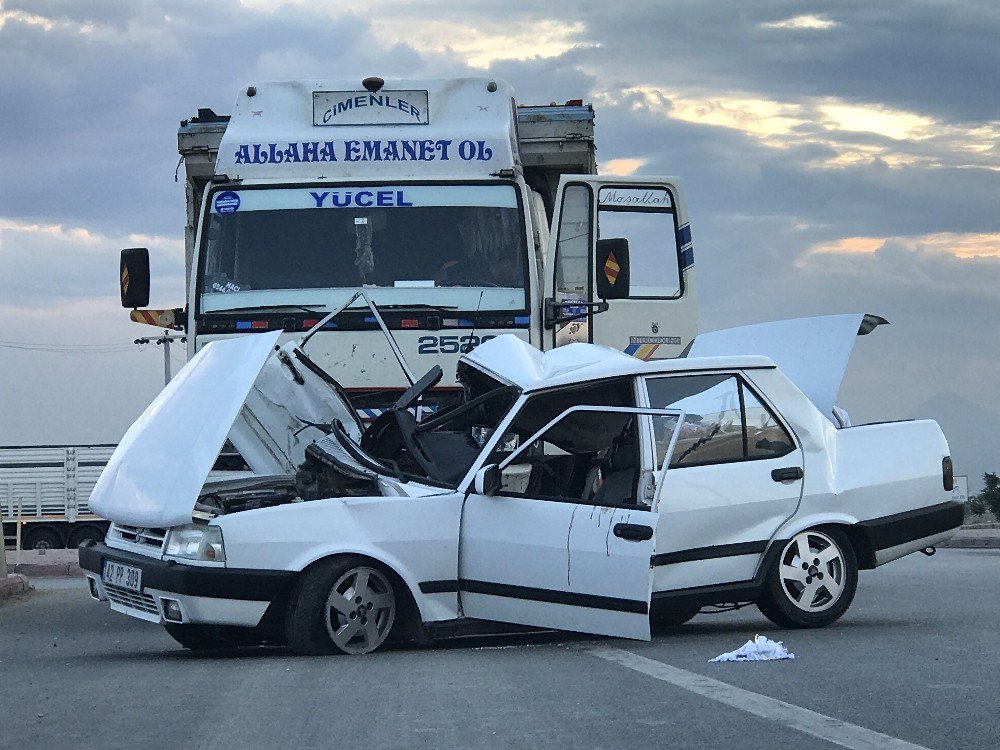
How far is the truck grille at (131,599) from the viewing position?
349 inches

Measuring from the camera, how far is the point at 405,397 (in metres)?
10.0

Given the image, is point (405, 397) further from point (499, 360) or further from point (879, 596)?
point (879, 596)

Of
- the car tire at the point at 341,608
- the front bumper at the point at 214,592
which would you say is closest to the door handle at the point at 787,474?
the car tire at the point at 341,608

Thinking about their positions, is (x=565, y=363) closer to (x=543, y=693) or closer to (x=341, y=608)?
(x=341, y=608)

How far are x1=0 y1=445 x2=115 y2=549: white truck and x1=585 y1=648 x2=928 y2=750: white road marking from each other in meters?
35.4

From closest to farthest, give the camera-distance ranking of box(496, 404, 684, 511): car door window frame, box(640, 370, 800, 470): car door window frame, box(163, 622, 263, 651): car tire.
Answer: box(496, 404, 684, 511): car door window frame < box(640, 370, 800, 470): car door window frame < box(163, 622, 263, 651): car tire

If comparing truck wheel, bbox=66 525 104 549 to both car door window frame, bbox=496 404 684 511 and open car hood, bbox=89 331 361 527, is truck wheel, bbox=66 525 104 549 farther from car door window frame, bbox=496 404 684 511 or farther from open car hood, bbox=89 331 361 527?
car door window frame, bbox=496 404 684 511

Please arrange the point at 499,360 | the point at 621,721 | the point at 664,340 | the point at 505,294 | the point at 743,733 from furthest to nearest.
→ the point at 664,340 < the point at 505,294 < the point at 499,360 < the point at 621,721 < the point at 743,733

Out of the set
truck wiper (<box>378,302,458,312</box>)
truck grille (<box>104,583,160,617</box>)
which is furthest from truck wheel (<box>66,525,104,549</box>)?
truck grille (<box>104,583,160,617</box>)

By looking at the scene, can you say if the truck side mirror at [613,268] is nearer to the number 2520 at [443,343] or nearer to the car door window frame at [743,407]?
the number 2520 at [443,343]

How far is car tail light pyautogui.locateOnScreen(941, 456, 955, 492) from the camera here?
9945 millimetres

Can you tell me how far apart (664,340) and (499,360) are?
324 centimetres

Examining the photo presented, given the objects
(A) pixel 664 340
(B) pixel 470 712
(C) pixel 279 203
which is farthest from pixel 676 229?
(B) pixel 470 712

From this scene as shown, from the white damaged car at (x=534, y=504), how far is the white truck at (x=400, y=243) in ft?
4.49
